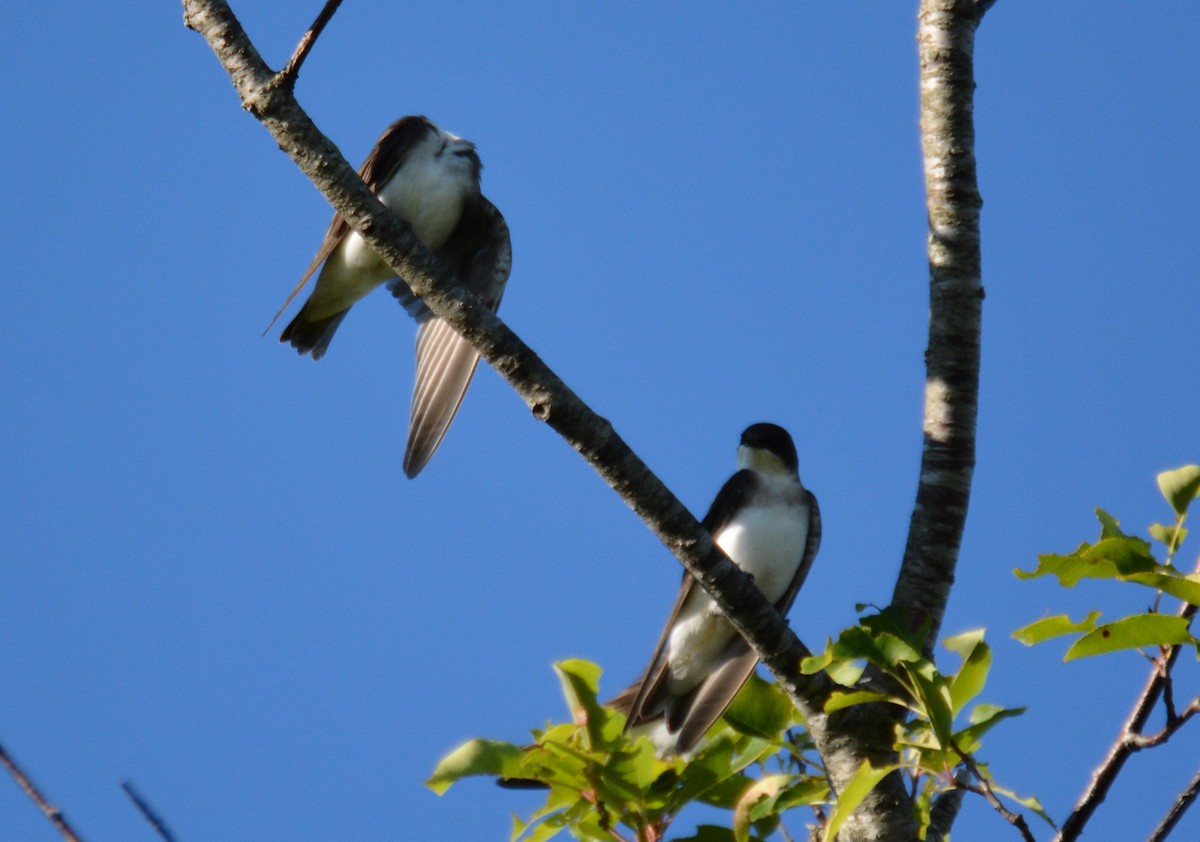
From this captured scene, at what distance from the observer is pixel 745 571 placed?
666 centimetres

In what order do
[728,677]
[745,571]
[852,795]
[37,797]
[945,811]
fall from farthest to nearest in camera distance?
[745,571] → [728,677] → [945,811] → [852,795] → [37,797]

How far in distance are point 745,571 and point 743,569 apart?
0.28 m

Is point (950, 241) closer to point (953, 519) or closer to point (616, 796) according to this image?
A: point (953, 519)

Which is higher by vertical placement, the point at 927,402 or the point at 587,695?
the point at 927,402

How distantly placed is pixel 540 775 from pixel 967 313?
2214mm

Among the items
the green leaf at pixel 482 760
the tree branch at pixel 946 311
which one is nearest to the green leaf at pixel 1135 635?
the green leaf at pixel 482 760

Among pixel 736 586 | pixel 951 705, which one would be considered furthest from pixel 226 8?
pixel 951 705

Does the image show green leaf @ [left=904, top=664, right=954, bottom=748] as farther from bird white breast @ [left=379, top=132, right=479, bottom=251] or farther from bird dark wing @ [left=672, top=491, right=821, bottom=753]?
bird white breast @ [left=379, top=132, right=479, bottom=251]

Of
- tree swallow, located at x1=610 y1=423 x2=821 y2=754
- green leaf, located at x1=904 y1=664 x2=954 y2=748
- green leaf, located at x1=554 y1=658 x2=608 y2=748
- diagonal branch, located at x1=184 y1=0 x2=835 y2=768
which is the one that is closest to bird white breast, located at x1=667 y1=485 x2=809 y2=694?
tree swallow, located at x1=610 y1=423 x2=821 y2=754

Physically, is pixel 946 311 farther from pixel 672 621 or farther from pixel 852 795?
pixel 852 795

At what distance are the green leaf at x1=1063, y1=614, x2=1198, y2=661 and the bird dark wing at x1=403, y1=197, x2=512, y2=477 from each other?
15.7 feet

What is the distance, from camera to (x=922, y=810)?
3994 mm

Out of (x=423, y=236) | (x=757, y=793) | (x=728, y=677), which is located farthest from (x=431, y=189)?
(x=757, y=793)

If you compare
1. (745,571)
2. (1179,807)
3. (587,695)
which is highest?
(745,571)
